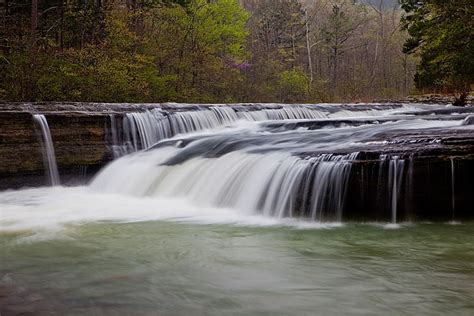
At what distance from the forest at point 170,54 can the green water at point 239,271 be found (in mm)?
12365

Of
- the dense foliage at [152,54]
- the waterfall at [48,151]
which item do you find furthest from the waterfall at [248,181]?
the dense foliage at [152,54]

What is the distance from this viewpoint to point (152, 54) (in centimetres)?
2709

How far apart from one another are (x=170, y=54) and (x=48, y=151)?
58.9ft

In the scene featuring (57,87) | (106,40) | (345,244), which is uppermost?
(106,40)

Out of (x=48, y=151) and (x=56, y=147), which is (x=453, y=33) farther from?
(x=48, y=151)

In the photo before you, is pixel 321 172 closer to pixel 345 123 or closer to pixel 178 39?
pixel 345 123

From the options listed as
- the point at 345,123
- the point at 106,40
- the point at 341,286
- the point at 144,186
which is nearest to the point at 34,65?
the point at 106,40

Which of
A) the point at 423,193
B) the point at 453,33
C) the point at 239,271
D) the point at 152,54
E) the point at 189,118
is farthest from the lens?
the point at 152,54

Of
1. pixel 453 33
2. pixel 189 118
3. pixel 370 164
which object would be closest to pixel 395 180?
pixel 370 164

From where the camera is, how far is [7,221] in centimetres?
810

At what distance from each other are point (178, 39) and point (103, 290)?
2559 centimetres

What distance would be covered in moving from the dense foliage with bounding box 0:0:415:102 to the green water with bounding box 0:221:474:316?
524 inches

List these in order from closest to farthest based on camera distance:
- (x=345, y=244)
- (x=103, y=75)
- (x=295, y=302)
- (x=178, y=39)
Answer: (x=295, y=302) → (x=345, y=244) → (x=103, y=75) → (x=178, y=39)

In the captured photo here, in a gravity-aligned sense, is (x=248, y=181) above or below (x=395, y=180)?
below
